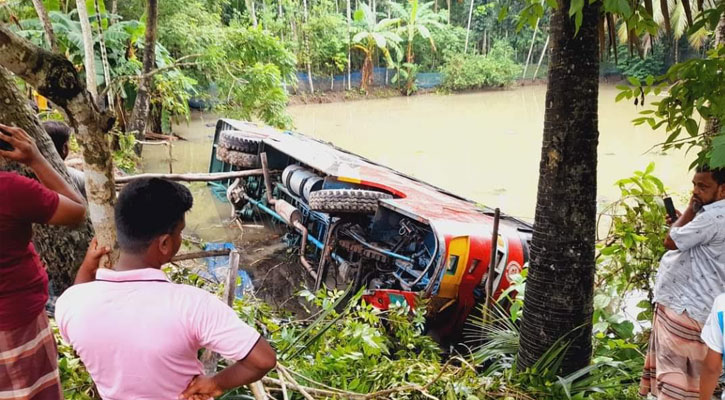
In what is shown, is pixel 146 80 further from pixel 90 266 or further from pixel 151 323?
pixel 151 323

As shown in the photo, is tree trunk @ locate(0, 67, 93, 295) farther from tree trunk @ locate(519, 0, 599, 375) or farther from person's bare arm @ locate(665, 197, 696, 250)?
person's bare arm @ locate(665, 197, 696, 250)

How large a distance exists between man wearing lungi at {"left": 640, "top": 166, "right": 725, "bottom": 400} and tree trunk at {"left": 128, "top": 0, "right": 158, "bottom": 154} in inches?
383

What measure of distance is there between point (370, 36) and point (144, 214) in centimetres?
3097

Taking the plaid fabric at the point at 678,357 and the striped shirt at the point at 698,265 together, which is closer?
the striped shirt at the point at 698,265

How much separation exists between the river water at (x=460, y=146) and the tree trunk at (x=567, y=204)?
6.82 m

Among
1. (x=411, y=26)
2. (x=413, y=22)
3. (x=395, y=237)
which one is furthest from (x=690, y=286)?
(x=413, y=22)

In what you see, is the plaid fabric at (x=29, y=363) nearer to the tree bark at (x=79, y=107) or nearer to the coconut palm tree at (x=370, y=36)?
the tree bark at (x=79, y=107)

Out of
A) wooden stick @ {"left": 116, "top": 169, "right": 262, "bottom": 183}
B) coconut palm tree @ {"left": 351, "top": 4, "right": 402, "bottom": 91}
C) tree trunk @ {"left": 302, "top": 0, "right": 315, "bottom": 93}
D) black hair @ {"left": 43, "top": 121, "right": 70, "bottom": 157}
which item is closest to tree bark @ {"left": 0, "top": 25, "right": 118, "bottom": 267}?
black hair @ {"left": 43, "top": 121, "right": 70, "bottom": 157}

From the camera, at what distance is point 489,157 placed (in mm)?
16312

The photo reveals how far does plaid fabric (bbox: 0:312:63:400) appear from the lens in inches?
77.7

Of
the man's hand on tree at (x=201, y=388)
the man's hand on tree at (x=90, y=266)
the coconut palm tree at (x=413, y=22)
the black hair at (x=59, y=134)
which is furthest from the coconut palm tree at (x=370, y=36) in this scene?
the man's hand on tree at (x=201, y=388)

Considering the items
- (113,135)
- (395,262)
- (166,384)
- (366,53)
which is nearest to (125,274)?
(166,384)

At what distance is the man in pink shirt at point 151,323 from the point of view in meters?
1.46

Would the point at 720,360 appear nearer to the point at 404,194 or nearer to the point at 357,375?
the point at 357,375
